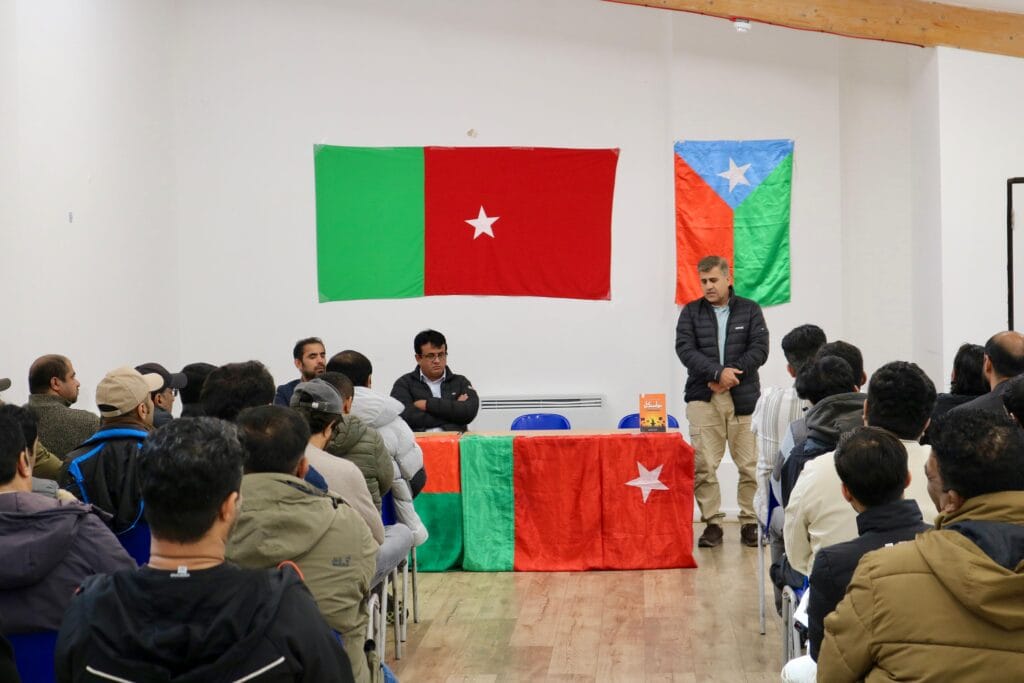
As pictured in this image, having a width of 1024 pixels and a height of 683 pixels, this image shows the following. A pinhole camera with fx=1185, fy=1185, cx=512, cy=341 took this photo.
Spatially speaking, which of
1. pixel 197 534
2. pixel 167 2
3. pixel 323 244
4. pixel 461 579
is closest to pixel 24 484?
pixel 197 534

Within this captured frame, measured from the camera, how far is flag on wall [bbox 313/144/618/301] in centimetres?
888

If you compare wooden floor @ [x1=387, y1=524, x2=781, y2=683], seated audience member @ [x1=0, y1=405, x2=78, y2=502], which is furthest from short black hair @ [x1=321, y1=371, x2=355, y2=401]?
wooden floor @ [x1=387, y1=524, x2=781, y2=683]

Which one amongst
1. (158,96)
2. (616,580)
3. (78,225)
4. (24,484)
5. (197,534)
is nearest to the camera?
(197,534)

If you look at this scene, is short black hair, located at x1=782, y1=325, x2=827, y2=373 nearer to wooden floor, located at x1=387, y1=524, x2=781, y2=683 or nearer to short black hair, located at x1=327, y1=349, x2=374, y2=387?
wooden floor, located at x1=387, y1=524, x2=781, y2=683

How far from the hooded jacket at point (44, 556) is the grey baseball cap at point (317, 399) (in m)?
1.03

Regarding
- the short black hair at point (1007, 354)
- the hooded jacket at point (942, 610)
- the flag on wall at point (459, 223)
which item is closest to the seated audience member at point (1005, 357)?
the short black hair at point (1007, 354)

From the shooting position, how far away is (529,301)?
8.95m

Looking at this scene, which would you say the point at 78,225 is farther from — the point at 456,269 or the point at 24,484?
the point at 24,484

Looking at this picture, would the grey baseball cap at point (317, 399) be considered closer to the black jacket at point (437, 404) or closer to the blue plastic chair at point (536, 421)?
the black jacket at point (437, 404)

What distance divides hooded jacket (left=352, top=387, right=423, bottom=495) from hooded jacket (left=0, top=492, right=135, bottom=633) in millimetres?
2106

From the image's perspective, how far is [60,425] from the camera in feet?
16.0

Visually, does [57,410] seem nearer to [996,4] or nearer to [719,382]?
[719,382]

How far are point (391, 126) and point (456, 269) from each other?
118cm

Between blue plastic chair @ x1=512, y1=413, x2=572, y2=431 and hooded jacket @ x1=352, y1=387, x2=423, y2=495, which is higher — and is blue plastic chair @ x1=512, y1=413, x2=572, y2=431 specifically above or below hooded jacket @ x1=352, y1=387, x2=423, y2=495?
below
